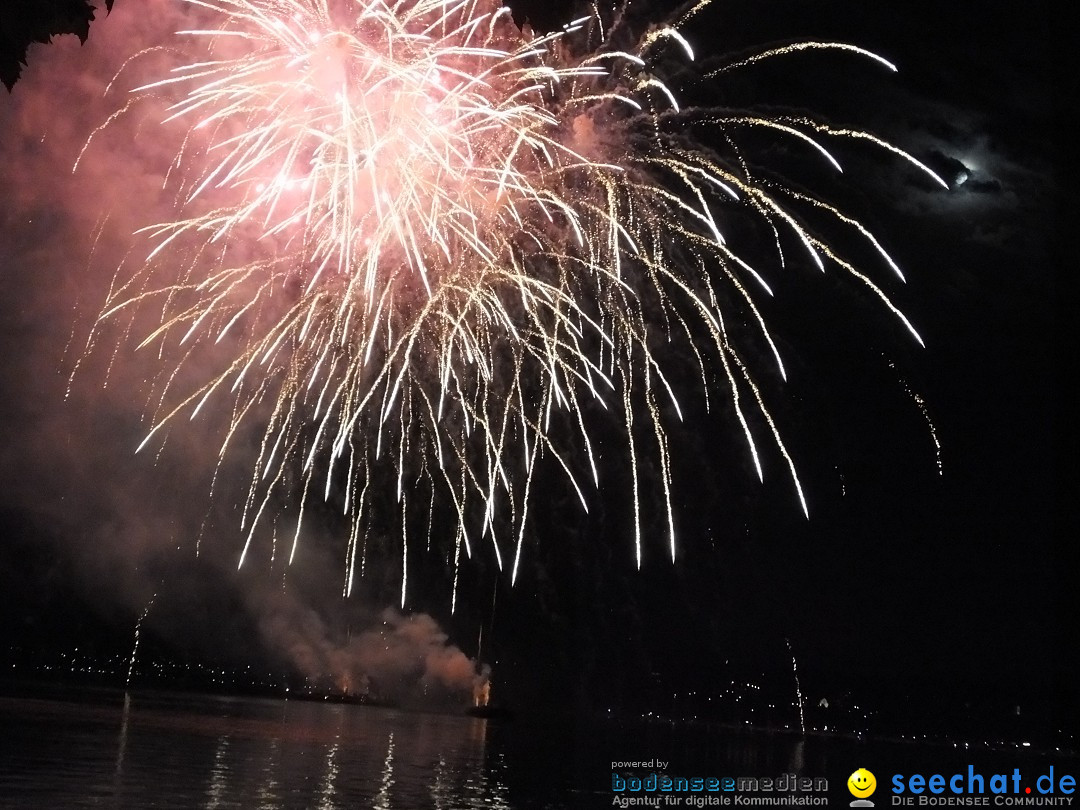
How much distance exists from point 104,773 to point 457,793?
34.8 ft

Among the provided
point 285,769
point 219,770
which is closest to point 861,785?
point 285,769

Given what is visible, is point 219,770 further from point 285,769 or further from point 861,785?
point 861,785

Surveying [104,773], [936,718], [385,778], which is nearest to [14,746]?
[104,773]

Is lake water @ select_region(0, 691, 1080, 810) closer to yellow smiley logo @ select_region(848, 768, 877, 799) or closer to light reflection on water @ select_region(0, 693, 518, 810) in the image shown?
light reflection on water @ select_region(0, 693, 518, 810)

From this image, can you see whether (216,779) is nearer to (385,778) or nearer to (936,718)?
(385,778)

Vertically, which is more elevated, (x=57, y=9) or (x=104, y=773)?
(x=57, y=9)

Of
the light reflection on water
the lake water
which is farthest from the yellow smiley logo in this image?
the light reflection on water

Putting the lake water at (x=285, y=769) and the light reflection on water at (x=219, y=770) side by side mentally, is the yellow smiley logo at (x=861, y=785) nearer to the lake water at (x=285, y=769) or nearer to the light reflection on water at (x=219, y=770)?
the lake water at (x=285, y=769)

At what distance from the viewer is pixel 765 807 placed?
124 feet

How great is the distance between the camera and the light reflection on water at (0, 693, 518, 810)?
2578 centimetres

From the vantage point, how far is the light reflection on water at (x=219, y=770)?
2578 cm

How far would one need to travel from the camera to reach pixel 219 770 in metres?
34.4

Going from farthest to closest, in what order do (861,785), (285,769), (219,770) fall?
(861,785) < (285,769) < (219,770)

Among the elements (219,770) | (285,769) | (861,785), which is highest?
(219,770)
